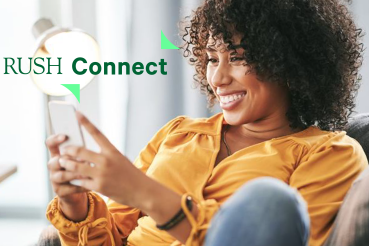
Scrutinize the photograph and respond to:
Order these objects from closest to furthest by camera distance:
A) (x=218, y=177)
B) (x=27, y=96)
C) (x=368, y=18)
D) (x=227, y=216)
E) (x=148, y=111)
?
1. (x=227, y=216)
2. (x=218, y=177)
3. (x=368, y=18)
4. (x=148, y=111)
5. (x=27, y=96)

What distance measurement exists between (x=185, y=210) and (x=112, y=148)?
0.17m

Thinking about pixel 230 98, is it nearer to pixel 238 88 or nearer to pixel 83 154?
pixel 238 88

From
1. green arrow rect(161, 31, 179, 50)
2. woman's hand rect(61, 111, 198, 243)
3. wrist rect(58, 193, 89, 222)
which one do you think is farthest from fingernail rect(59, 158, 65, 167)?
green arrow rect(161, 31, 179, 50)

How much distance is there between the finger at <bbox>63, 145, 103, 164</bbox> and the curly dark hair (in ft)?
1.62

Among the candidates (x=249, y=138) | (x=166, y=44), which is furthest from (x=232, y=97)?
(x=166, y=44)

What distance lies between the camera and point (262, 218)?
2.66 feet

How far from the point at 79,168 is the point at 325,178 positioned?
0.51 m

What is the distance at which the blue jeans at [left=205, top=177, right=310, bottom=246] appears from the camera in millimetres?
806

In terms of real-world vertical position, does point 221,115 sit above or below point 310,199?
above

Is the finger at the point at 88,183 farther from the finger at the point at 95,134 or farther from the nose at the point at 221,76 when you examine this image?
the nose at the point at 221,76

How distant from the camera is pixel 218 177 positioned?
47.4 inches

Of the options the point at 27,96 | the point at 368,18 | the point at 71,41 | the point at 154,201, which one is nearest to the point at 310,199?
the point at 154,201

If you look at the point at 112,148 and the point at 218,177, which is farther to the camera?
the point at 218,177

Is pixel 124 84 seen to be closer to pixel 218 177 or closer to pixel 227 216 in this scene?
pixel 218 177
